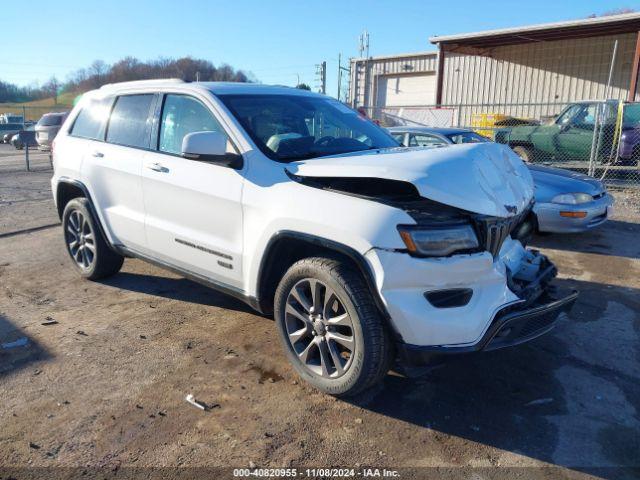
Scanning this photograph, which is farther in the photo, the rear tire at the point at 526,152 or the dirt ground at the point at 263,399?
the rear tire at the point at 526,152

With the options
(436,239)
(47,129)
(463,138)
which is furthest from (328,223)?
(47,129)

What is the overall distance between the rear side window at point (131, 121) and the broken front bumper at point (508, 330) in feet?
9.16

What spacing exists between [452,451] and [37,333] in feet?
10.6

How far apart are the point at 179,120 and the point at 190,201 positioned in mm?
718

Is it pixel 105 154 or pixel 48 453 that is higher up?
pixel 105 154

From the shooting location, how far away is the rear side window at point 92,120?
487 centimetres

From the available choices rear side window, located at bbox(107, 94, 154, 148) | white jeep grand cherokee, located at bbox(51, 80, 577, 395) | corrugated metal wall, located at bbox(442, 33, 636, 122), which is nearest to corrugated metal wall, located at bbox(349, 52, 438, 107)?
corrugated metal wall, located at bbox(442, 33, 636, 122)

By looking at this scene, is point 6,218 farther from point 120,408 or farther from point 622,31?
point 622,31

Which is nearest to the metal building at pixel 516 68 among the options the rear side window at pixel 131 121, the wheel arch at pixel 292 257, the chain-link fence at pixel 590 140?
the chain-link fence at pixel 590 140

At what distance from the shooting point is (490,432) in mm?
2859

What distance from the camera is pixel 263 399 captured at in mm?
3180

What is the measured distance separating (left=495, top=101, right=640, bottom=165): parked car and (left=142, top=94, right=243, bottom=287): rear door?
1036 centimetres

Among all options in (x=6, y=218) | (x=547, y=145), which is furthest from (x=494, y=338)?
(x=547, y=145)

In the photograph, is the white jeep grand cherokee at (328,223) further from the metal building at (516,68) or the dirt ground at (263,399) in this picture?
the metal building at (516,68)
